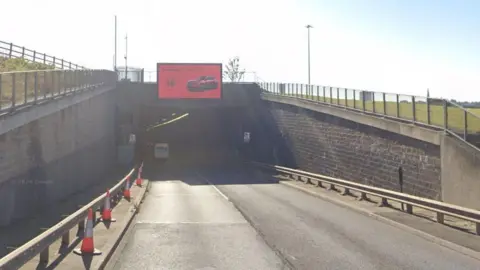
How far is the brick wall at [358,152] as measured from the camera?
1889cm

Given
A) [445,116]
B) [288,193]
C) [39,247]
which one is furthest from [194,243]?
[288,193]

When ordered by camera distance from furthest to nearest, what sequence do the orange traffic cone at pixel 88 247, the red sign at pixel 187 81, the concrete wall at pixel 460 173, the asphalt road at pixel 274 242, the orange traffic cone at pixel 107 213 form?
the red sign at pixel 187 81 → the concrete wall at pixel 460 173 → the orange traffic cone at pixel 107 213 → the orange traffic cone at pixel 88 247 → the asphalt road at pixel 274 242

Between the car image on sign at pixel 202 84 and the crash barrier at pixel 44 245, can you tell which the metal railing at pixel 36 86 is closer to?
the crash barrier at pixel 44 245

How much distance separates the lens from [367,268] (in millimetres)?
8672

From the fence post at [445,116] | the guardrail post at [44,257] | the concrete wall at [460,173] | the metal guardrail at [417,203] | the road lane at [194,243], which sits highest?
the fence post at [445,116]

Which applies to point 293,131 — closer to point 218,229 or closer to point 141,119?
point 218,229

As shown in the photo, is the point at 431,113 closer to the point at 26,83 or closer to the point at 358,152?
the point at 358,152

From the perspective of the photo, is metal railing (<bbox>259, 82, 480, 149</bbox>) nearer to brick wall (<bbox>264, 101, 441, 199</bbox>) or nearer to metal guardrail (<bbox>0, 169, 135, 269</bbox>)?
brick wall (<bbox>264, 101, 441, 199</bbox>)

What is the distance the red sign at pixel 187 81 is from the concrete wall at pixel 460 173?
116 ft

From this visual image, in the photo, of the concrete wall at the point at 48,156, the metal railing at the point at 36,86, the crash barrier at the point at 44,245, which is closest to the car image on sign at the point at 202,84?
the concrete wall at the point at 48,156

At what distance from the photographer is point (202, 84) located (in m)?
51.4

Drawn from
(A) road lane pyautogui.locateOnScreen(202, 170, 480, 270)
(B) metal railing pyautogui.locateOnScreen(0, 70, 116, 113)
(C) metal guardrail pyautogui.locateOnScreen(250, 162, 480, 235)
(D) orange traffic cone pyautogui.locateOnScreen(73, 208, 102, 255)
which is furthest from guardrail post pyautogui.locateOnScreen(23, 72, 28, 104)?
(C) metal guardrail pyautogui.locateOnScreen(250, 162, 480, 235)

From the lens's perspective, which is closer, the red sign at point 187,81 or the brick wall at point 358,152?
the brick wall at point 358,152

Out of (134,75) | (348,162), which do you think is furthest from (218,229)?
(134,75)
